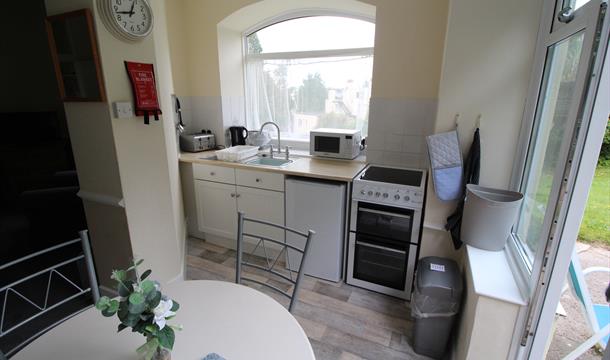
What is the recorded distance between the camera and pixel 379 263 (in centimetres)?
229

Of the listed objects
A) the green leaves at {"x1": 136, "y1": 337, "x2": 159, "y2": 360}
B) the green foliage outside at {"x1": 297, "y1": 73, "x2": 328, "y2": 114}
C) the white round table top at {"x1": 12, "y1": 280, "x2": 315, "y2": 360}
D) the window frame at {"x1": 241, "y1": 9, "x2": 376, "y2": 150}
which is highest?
the window frame at {"x1": 241, "y1": 9, "x2": 376, "y2": 150}

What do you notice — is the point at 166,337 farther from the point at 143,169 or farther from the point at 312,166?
the point at 312,166

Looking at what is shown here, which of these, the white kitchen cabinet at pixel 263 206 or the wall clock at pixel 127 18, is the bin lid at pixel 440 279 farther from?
the wall clock at pixel 127 18

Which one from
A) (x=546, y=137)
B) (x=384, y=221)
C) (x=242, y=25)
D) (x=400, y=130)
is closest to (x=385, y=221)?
(x=384, y=221)

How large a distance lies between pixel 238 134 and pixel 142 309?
9.37 feet

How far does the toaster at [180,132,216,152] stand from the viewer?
10.7ft

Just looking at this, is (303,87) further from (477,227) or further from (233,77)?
(477,227)

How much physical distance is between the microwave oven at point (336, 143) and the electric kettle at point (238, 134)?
3.19 ft

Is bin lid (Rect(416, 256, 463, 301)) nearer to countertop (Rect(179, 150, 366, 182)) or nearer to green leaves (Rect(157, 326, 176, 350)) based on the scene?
countertop (Rect(179, 150, 366, 182))

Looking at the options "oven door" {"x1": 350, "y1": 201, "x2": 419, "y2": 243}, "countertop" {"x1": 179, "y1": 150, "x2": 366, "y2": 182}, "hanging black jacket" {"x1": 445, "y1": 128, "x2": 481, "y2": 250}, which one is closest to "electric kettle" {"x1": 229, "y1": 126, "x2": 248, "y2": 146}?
"countertop" {"x1": 179, "y1": 150, "x2": 366, "y2": 182}

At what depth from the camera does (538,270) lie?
122cm

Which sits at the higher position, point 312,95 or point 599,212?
point 312,95

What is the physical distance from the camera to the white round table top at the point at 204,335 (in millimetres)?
917

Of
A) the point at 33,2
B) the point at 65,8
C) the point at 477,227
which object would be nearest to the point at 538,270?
the point at 477,227
